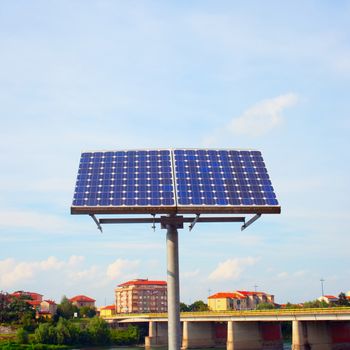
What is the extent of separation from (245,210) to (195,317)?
84817 millimetres

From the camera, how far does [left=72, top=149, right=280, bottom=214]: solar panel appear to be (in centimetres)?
3706

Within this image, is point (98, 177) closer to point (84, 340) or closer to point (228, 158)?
point (228, 158)

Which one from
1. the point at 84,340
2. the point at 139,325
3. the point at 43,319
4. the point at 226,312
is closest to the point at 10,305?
the point at 43,319

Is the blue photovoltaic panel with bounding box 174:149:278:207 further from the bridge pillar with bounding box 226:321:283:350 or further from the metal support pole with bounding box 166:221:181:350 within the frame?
the bridge pillar with bounding box 226:321:283:350

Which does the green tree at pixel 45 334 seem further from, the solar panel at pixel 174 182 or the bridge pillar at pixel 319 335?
the solar panel at pixel 174 182

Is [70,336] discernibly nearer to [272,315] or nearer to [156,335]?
[156,335]

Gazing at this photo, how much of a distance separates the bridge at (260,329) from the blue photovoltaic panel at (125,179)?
53.3 m

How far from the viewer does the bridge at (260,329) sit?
89.1m

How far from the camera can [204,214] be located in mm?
38000

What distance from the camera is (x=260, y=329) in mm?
107438

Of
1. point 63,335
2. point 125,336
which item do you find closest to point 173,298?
point 63,335

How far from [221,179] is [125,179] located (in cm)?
724

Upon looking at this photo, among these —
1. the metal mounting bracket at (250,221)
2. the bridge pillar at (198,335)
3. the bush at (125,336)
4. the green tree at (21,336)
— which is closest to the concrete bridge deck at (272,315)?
A: the bridge pillar at (198,335)

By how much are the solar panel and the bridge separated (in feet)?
164
